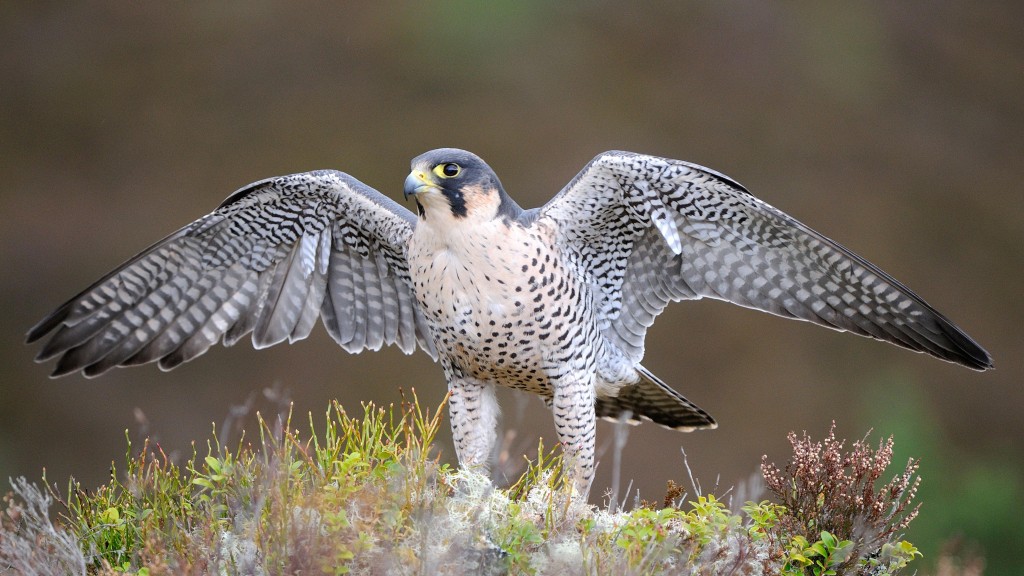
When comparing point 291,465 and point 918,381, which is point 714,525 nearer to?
point 291,465

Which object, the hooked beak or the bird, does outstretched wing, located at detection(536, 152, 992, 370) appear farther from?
the hooked beak

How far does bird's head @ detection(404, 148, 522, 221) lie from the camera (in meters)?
3.04

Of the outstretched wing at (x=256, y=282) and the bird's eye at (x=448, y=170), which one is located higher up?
the bird's eye at (x=448, y=170)

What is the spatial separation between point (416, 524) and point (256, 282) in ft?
5.47

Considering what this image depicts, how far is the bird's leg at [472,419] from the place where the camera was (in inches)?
134

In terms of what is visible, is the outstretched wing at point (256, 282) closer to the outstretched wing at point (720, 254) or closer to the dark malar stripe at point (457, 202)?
the dark malar stripe at point (457, 202)

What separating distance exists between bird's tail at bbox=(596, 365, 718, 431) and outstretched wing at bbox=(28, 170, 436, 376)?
2.78 ft

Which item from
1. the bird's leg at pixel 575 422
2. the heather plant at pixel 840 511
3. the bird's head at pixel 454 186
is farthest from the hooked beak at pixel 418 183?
the heather plant at pixel 840 511

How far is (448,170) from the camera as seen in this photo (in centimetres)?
307

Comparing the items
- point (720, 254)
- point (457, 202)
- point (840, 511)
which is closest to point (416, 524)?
point (457, 202)

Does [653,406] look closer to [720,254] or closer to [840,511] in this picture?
[720,254]

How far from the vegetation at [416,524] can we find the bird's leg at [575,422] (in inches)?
13.1

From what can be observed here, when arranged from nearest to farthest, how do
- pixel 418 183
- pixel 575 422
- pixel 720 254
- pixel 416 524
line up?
pixel 416 524 < pixel 418 183 < pixel 575 422 < pixel 720 254

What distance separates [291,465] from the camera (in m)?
2.59
